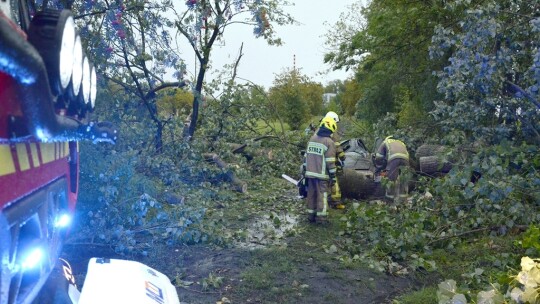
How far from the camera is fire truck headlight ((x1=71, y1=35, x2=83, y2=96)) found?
159 centimetres

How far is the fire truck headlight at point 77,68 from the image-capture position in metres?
1.59

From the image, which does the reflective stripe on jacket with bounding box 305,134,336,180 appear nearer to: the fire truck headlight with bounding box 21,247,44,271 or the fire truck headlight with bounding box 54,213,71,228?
the fire truck headlight with bounding box 54,213,71,228

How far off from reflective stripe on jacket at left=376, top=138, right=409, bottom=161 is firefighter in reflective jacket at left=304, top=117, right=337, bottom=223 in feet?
4.94

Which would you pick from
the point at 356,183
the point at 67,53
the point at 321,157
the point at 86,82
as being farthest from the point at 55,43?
the point at 356,183

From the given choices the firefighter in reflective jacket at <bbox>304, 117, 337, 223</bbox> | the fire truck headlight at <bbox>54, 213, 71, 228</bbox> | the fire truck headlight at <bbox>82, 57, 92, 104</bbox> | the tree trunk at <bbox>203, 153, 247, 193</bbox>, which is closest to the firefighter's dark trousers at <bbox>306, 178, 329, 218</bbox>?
the firefighter in reflective jacket at <bbox>304, 117, 337, 223</bbox>

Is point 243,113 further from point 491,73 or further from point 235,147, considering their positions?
point 491,73

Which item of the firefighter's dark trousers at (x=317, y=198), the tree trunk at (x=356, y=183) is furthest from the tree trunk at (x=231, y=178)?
the firefighter's dark trousers at (x=317, y=198)

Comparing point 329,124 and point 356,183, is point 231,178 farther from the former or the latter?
point 329,124

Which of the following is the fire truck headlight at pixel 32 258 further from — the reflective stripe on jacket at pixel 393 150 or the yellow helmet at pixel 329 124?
the reflective stripe on jacket at pixel 393 150

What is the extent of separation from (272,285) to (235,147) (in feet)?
21.6

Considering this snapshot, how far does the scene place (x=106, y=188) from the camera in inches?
205

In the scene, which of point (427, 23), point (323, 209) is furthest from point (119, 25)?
point (427, 23)

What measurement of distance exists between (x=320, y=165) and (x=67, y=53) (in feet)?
21.7

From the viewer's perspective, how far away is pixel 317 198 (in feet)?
26.0
